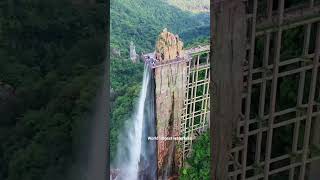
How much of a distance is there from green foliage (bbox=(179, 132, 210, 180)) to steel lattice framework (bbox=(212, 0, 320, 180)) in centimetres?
17

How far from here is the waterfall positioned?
2.53 metres

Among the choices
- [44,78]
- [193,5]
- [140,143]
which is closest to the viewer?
[193,5]

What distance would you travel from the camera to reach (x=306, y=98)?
99.3 inches

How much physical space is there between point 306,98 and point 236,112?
1.21 ft

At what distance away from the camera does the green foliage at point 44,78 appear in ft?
8.76

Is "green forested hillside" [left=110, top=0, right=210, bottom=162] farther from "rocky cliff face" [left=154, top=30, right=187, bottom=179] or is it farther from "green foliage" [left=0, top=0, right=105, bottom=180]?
"green foliage" [left=0, top=0, right=105, bottom=180]

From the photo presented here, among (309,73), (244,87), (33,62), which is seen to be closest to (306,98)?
(309,73)

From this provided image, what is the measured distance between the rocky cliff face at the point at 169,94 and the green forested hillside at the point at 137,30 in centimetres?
4

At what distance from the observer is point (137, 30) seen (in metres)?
2.50

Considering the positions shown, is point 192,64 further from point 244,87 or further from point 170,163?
point 170,163

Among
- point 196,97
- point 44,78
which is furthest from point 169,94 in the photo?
point 44,78

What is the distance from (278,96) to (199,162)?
0.43 m

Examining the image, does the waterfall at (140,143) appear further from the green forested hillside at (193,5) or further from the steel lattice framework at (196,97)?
the green forested hillside at (193,5)

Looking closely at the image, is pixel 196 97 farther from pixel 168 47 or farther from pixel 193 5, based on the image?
pixel 193 5
